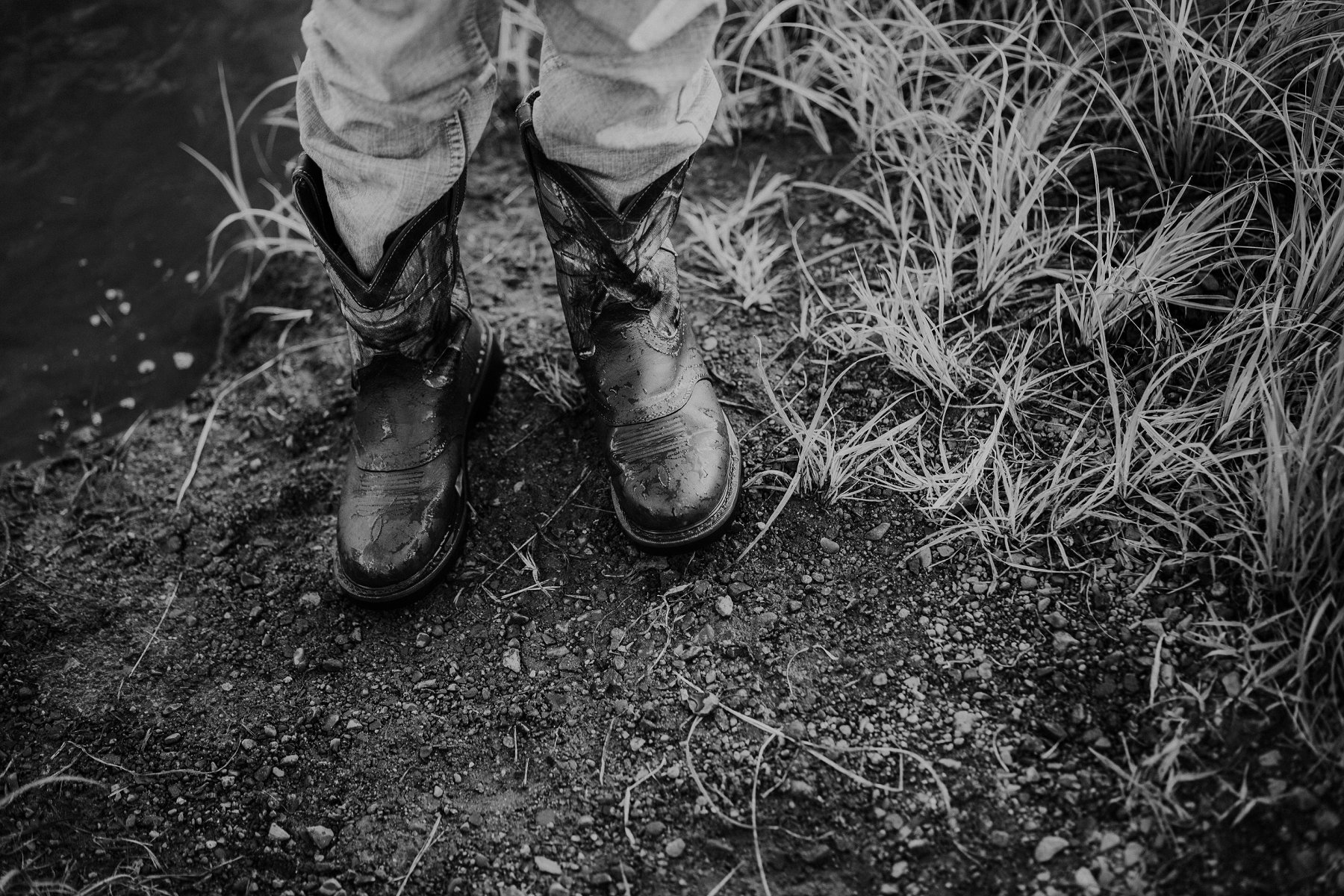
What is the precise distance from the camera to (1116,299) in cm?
181

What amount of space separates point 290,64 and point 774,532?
2167 millimetres

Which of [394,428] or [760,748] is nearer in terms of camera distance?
[760,748]

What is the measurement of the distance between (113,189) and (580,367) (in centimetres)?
164

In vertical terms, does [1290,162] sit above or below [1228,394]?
above

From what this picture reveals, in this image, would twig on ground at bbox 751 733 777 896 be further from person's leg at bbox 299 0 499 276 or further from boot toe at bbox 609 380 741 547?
person's leg at bbox 299 0 499 276

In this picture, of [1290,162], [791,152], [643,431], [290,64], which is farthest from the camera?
[290,64]

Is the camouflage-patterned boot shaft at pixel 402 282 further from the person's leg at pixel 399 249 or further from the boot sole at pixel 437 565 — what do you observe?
the boot sole at pixel 437 565

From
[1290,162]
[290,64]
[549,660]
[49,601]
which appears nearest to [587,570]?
[549,660]

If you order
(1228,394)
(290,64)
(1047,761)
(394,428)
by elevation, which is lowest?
(1047,761)

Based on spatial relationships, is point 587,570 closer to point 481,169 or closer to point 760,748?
point 760,748

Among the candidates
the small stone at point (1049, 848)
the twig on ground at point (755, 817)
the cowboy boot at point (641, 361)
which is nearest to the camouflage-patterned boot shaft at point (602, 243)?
the cowboy boot at point (641, 361)

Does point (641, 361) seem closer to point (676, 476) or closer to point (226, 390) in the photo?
point (676, 476)

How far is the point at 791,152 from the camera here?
2428 millimetres

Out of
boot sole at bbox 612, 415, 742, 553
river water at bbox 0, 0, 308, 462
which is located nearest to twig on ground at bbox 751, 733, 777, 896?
boot sole at bbox 612, 415, 742, 553
